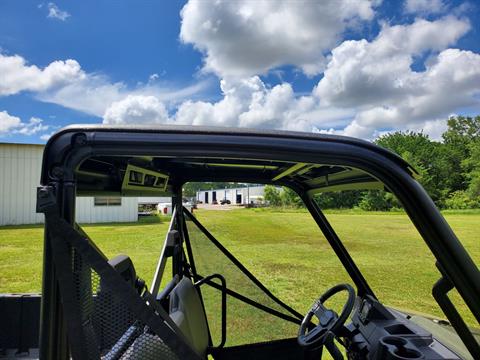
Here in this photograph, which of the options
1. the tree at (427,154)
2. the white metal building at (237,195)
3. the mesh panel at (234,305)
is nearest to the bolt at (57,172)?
the mesh panel at (234,305)

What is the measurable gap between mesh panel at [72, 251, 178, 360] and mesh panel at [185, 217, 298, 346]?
4.59 ft

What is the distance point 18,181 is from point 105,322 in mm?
20234

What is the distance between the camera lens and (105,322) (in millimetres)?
863

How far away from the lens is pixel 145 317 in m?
0.80

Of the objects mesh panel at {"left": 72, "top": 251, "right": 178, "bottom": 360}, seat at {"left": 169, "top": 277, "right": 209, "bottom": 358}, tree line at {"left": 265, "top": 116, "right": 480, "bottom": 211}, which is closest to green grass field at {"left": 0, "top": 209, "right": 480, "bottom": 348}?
seat at {"left": 169, "top": 277, "right": 209, "bottom": 358}

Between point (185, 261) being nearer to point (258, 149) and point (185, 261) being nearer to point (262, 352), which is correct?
point (262, 352)

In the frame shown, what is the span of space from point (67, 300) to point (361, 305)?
1.49m

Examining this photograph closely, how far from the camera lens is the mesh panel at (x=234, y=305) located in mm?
2240

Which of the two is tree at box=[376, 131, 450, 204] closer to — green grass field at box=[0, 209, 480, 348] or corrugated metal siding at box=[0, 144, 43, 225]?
green grass field at box=[0, 209, 480, 348]

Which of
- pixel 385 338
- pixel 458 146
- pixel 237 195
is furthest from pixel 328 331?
pixel 458 146

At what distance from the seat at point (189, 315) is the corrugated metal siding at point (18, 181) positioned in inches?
722

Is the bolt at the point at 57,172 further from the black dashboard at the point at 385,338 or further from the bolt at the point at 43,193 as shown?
the black dashboard at the point at 385,338

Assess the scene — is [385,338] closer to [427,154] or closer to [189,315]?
[189,315]

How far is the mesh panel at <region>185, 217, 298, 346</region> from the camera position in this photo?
2.24 m
